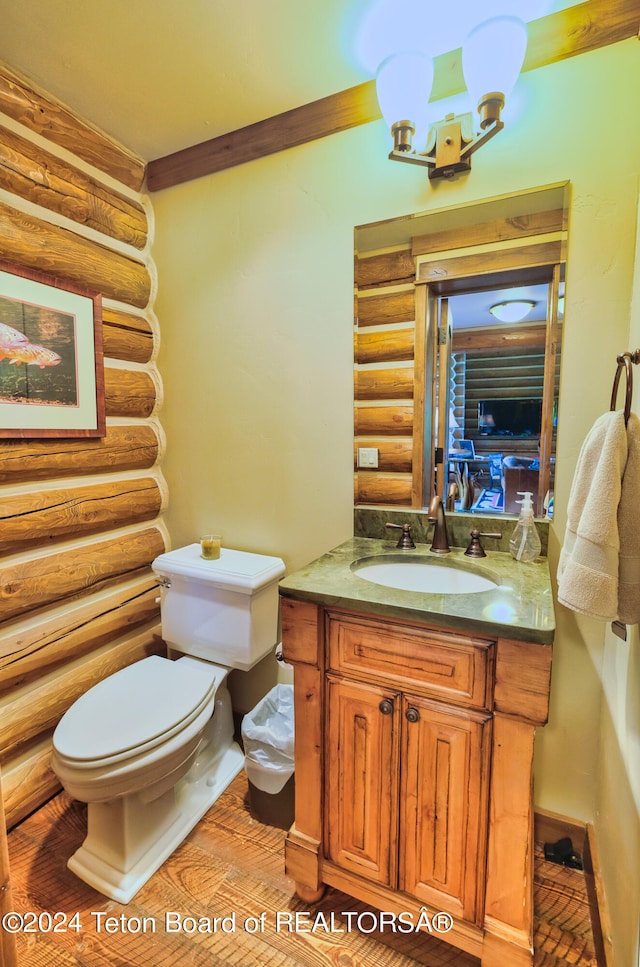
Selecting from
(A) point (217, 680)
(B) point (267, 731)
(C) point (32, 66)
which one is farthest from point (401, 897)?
(C) point (32, 66)

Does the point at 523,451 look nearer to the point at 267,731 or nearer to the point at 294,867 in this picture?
the point at 267,731

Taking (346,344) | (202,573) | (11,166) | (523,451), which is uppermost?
(11,166)

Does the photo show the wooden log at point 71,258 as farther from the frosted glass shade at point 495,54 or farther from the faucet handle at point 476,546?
the faucet handle at point 476,546

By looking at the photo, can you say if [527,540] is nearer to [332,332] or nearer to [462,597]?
[462,597]

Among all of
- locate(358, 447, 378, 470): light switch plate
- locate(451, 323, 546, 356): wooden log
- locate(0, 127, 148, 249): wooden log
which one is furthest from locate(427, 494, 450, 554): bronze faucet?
locate(0, 127, 148, 249): wooden log

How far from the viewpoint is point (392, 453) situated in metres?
1.57

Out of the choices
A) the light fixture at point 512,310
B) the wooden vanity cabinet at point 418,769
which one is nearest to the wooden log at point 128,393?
the wooden vanity cabinet at point 418,769

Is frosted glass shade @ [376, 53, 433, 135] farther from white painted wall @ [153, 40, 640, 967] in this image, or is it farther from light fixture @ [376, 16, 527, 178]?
white painted wall @ [153, 40, 640, 967]

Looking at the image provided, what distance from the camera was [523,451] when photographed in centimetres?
138

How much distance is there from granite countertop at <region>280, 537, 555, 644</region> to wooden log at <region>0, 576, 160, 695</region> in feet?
3.33

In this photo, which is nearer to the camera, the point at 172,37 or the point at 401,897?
the point at 401,897

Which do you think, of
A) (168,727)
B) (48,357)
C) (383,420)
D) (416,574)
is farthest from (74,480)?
(416,574)

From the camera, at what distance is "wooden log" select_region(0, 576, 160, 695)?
1.49m

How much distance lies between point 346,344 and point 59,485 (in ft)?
3.90
